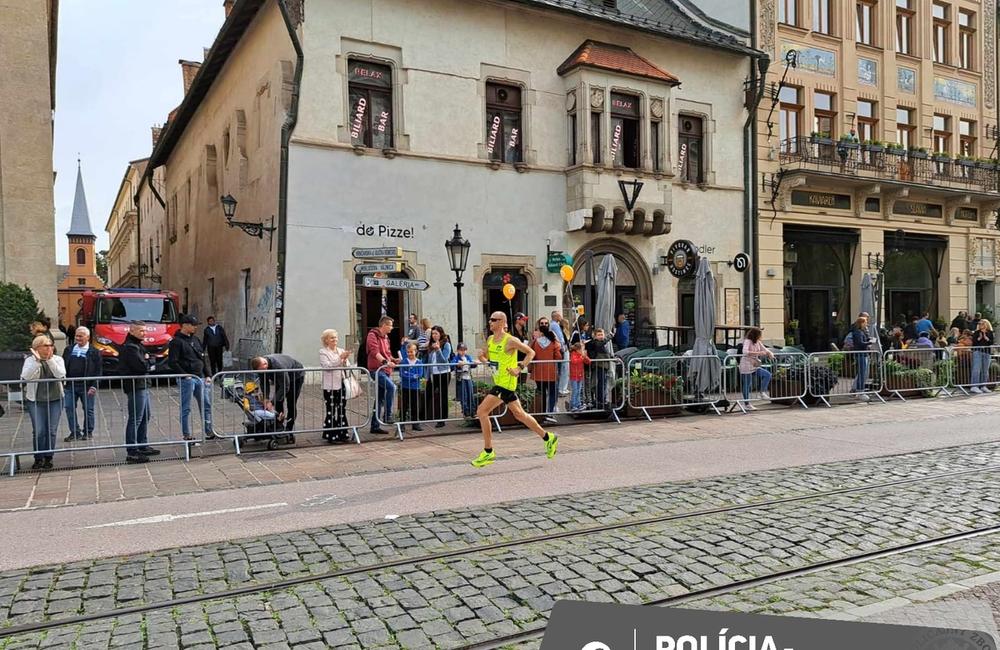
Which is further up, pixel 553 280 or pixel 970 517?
pixel 553 280

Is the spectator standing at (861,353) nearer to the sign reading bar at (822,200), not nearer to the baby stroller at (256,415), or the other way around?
the sign reading bar at (822,200)

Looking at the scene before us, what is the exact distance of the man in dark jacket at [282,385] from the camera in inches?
403

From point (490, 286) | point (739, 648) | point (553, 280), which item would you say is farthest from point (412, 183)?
point (739, 648)

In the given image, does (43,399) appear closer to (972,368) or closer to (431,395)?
(431,395)

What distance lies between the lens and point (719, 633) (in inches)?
69.4

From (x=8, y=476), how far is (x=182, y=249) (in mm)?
26149

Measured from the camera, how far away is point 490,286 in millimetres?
19344

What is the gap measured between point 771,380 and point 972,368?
6136 millimetres

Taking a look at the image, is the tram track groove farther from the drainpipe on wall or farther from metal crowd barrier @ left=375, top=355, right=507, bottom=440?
the drainpipe on wall

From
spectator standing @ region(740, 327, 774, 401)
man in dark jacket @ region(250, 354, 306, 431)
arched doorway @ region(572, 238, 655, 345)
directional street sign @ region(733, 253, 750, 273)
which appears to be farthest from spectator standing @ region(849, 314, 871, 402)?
man in dark jacket @ region(250, 354, 306, 431)

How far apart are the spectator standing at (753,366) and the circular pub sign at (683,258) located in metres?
6.57

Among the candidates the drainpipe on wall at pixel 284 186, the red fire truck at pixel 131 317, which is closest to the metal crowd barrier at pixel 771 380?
the drainpipe on wall at pixel 284 186

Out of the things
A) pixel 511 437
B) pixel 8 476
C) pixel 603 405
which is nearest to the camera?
pixel 8 476

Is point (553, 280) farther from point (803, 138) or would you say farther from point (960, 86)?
point (960, 86)
